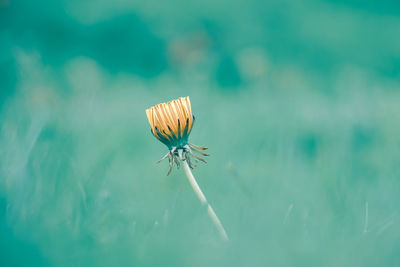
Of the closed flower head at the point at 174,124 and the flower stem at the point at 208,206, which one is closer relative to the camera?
the flower stem at the point at 208,206

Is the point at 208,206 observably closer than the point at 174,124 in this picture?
Yes

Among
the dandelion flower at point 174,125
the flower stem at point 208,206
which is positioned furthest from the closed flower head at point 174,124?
the flower stem at point 208,206

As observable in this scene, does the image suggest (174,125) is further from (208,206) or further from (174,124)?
(208,206)

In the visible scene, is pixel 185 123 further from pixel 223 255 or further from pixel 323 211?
pixel 223 255

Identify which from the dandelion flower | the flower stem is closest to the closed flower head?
the dandelion flower

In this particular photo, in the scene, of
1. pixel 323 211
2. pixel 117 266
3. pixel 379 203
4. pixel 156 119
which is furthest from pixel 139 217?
Result: pixel 156 119

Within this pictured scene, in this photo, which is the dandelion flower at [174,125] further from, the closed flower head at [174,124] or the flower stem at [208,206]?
the flower stem at [208,206]

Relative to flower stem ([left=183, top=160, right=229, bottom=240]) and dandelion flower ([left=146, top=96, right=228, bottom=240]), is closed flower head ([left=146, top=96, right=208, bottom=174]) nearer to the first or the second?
dandelion flower ([left=146, top=96, right=228, bottom=240])

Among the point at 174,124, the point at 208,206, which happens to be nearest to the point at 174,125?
the point at 174,124

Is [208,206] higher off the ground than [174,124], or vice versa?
[174,124]
